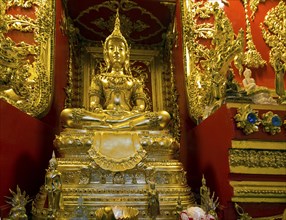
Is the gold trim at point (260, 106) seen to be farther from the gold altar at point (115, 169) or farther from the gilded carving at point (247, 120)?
the gold altar at point (115, 169)

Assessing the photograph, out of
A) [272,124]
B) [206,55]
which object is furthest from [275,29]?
[272,124]

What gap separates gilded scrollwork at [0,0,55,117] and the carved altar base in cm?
64

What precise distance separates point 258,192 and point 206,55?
208 cm

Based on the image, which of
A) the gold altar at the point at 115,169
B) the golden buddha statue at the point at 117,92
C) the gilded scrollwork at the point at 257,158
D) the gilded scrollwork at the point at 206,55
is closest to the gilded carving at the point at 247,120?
the gilded scrollwork at the point at 257,158

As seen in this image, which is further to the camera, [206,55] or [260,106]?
[206,55]

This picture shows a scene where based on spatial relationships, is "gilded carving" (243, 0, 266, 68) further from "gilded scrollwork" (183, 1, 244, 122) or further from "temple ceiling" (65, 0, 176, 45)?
"temple ceiling" (65, 0, 176, 45)

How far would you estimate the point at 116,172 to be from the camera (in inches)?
113

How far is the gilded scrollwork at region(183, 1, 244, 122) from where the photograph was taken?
10.5ft

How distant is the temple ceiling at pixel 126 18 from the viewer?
4055 millimetres

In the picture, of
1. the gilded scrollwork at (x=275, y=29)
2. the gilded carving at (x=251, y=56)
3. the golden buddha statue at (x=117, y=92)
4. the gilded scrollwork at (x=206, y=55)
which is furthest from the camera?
the gilded scrollwork at (x=275, y=29)

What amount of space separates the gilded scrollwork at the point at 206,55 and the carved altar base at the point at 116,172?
2.21ft

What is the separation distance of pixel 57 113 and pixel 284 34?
296 centimetres

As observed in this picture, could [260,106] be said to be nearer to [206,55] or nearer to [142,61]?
[206,55]

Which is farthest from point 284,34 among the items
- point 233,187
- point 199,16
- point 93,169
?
point 93,169
